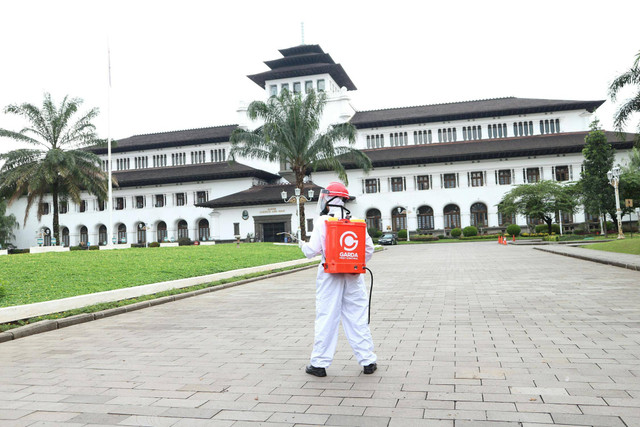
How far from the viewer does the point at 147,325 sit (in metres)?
7.91

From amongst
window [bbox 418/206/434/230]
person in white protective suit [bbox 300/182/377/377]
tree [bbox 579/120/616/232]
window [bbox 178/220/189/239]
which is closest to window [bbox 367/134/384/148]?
window [bbox 418/206/434/230]

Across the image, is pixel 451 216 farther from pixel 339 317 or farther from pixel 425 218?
pixel 339 317

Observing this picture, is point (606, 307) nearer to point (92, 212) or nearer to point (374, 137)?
point (374, 137)

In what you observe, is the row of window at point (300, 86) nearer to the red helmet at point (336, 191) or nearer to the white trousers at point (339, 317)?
the red helmet at point (336, 191)

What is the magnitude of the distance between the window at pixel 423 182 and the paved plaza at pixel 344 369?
146 ft

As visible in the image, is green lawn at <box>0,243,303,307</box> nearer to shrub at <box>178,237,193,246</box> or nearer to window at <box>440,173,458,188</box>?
shrub at <box>178,237,193,246</box>

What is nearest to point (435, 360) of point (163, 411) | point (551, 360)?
point (551, 360)

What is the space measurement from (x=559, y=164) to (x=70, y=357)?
51591 mm

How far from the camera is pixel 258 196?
5175cm

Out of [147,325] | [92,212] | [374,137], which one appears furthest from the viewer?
[92,212]

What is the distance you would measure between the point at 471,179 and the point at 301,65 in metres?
23.6

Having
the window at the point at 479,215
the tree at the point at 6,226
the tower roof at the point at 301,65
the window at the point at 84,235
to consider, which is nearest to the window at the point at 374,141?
the tower roof at the point at 301,65

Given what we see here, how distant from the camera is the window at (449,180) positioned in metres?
52.4

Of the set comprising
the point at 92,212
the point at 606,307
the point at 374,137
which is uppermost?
the point at 374,137
